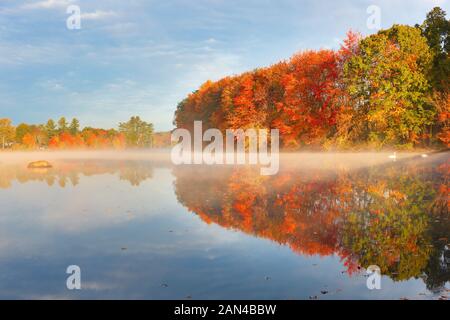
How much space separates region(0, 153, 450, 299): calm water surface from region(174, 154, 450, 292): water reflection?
46 millimetres

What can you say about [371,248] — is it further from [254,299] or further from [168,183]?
[168,183]

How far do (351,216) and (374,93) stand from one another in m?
41.4

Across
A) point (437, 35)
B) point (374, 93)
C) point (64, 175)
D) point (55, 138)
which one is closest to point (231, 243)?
point (64, 175)

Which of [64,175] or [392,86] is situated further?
[392,86]

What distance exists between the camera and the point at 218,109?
80.9 m

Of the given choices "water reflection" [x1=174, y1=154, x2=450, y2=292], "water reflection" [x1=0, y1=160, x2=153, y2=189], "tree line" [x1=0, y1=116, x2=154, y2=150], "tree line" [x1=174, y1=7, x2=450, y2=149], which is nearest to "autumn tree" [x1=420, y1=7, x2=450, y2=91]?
"tree line" [x1=174, y1=7, x2=450, y2=149]

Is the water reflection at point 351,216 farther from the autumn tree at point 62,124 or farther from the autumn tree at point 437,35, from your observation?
the autumn tree at point 62,124

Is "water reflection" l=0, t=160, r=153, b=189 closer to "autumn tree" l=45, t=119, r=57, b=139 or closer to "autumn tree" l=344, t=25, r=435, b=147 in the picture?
"autumn tree" l=344, t=25, r=435, b=147

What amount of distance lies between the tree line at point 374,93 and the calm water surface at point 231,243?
3424 centimetres

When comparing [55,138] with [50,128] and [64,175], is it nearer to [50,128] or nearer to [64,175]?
[50,128]

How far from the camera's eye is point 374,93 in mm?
50406
